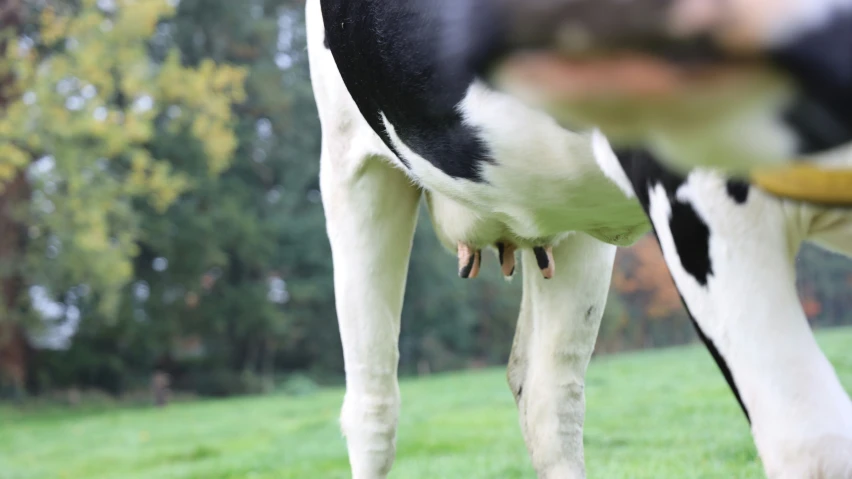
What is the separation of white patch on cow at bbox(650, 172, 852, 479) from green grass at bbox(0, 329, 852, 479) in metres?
2.36

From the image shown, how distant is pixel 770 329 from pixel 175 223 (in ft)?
62.0

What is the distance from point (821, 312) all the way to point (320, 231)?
24214 millimetres

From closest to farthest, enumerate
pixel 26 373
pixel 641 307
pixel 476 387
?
pixel 476 387 → pixel 26 373 → pixel 641 307

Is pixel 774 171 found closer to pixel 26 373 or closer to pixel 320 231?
pixel 26 373

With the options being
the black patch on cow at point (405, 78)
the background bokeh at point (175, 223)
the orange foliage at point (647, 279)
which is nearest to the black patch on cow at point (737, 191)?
the black patch on cow at point (405, 78)

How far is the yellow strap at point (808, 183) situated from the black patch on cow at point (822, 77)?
0.11 ft

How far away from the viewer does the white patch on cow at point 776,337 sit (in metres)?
1.03

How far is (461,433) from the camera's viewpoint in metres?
6.23

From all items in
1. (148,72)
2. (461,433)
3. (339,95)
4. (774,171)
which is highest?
(774,171)

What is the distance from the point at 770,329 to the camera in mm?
1037

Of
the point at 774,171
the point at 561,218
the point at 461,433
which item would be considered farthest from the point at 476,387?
the point at 774,171

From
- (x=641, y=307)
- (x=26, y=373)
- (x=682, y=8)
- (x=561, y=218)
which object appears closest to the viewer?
(x=682, y=8)

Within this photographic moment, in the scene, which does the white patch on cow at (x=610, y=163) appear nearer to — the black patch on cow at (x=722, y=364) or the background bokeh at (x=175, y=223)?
the black patch on cow at (x=722, y=364)

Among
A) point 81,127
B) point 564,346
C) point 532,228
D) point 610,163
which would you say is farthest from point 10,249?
point 610,163
